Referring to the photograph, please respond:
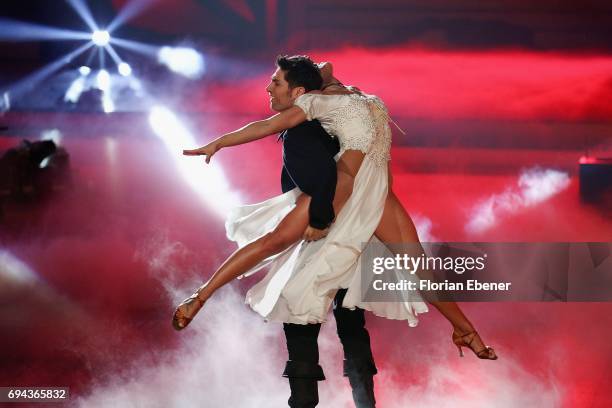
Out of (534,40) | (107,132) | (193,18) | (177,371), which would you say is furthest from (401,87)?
(177,371)

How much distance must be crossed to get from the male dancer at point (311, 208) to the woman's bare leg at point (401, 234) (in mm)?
245

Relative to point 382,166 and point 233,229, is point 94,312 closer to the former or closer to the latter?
point 233,229

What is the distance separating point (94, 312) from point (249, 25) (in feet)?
6.29

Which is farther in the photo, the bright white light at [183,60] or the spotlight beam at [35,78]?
the spotlight beam at [35,78]

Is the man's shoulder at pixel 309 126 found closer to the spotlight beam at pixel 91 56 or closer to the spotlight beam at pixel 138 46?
the spotlight beam at pixel 138 46

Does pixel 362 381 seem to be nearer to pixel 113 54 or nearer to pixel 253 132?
pixel 253 132

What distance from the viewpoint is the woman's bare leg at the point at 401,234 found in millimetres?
3066

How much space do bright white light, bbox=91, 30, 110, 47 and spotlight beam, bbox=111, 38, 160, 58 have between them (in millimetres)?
43

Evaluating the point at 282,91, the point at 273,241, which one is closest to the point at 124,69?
the point at 282,91

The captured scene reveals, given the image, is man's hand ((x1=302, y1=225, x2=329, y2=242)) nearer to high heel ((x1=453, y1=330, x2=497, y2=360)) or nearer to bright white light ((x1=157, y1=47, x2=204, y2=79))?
high heel ((x1=453, y1=330, x2=497, y2=360))

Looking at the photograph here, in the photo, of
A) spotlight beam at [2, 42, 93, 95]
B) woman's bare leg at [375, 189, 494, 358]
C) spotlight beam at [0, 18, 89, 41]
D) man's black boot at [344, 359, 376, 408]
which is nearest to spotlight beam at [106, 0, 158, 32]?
spotlight beam at [0, 18, 89, 41]

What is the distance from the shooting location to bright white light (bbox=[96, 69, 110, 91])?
5.50 m

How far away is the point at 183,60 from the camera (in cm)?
545

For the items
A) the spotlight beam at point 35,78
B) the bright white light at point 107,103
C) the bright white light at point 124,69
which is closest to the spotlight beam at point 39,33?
the spotlight beam at point 35,78
